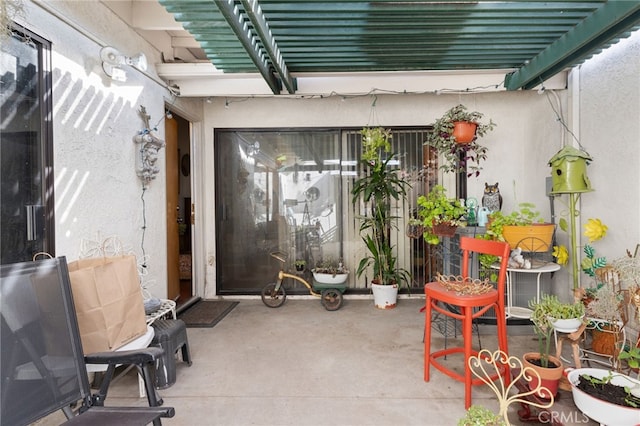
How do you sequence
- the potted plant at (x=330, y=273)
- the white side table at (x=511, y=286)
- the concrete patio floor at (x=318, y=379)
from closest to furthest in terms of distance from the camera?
the concrete patio floor at (x=318, y=379) < the white side table at (x=511, y=286) < the potted plant at (x=330, y=273)

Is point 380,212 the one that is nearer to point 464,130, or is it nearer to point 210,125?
point 464,130

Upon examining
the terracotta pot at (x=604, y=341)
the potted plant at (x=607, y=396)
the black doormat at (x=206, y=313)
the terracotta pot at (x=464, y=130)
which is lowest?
the black doormat at (x=206, y=313)

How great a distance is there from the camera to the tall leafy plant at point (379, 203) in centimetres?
366

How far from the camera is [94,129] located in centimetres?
236

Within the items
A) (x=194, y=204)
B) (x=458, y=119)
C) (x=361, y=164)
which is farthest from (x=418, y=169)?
(x=194, y=204)

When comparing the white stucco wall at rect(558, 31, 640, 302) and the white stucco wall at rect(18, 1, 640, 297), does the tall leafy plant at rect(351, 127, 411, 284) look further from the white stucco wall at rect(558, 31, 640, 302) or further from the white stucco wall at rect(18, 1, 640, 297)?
the white stucco wall at rect(558, 31, 640, 302)

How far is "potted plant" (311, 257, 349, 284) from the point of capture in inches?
148

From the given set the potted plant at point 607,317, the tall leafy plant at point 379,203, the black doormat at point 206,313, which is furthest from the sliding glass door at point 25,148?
the potted plant at point 607,317

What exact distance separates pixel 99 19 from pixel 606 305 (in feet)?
13.7

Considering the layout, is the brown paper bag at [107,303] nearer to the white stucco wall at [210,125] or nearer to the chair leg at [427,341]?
the white stucco wall at [210,125]

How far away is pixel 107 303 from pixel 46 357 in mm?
427

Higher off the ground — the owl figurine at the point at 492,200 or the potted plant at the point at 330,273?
the owl figurine at the point at 492,200

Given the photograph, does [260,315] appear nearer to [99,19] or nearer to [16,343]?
[16,343]

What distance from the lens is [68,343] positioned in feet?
4.84
